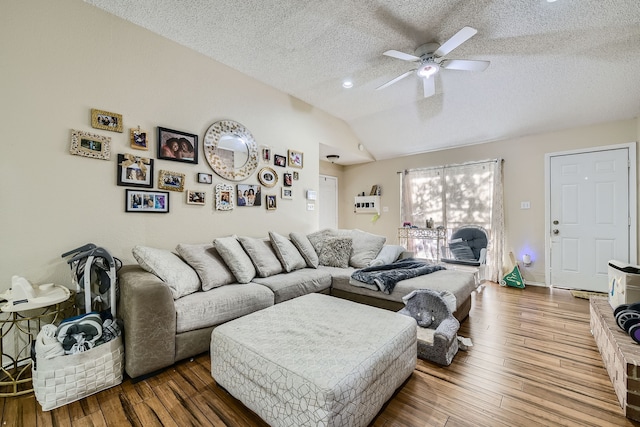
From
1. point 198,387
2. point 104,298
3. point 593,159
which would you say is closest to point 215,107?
point 104,298

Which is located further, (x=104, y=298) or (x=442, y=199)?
(x=442, y=199)

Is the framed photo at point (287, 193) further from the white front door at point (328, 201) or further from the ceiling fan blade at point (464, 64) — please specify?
the ceiling fan blade at point (464, 64)

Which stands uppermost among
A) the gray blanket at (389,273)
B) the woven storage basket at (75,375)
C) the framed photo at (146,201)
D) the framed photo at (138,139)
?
the framed photo at (138,139)

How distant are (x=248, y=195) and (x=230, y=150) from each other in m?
Answer: 0.59

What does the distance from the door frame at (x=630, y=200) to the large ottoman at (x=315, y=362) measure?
365 cm

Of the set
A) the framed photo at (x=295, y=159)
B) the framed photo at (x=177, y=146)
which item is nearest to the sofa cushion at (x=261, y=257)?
the framed photo at (x=177, y=146)

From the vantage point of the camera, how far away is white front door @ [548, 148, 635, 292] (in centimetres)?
352

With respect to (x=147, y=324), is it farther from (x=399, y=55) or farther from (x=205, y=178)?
(x=399, y=55)

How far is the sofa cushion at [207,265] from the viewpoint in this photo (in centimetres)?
231

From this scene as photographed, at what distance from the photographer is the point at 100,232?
7.45 ft

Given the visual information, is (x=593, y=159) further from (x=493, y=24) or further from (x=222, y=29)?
(x=222, y=29)

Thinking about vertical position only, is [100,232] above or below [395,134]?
below

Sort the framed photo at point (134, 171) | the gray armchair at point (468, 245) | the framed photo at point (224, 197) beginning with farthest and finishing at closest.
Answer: the gray armchair at point (468, 245)
the framed photo at point (224, 197)
the framed photo at point (134, 171)

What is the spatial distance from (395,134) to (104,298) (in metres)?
4.63
